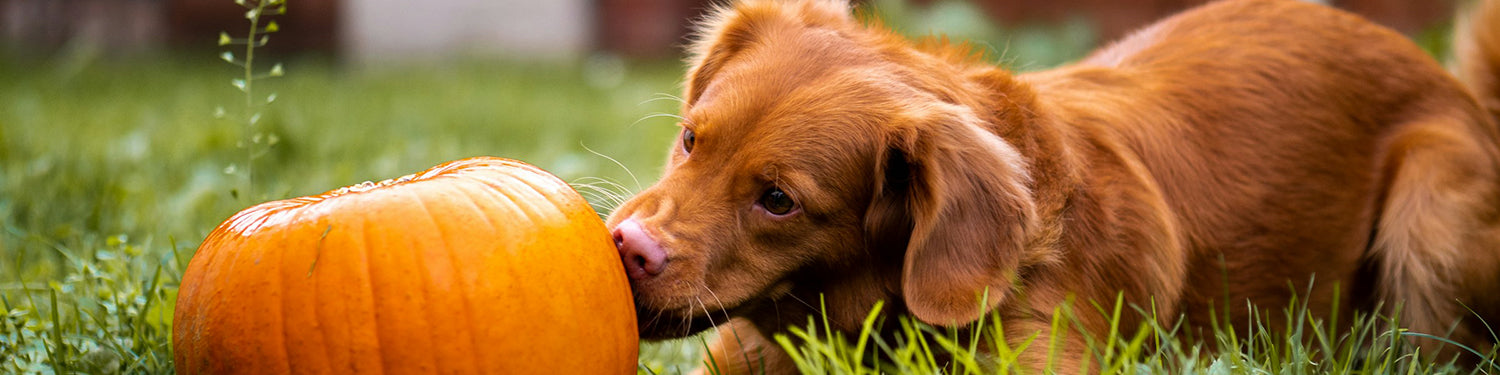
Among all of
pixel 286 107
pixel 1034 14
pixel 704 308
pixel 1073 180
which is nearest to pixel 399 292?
pixel 704 308

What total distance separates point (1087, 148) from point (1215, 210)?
455 mm

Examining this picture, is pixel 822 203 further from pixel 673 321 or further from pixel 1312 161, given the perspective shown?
pixel 1312 161

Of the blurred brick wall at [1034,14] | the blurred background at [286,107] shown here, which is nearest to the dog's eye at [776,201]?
the blurred background at [286,107]

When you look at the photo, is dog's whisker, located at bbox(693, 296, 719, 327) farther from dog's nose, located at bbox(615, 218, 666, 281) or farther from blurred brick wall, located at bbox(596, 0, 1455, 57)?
blurred brick wall, located at bbox(596, 0, 1455, 57)

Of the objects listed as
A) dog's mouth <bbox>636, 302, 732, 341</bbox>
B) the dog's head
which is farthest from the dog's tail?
dog's mouth <bbox>636, 302, 732, 341</bbox>

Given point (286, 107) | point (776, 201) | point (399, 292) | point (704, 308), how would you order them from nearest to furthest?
point (399, 292) < point (704, 308) < point (776, 201) < point (286, 107)

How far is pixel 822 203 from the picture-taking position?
253 centimetres

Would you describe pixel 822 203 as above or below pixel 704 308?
above

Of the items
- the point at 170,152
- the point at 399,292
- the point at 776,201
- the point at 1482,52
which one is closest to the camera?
the point at 399,292

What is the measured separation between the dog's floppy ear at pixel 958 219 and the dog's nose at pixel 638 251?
1.74 feet

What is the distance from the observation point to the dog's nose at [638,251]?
7.86ft

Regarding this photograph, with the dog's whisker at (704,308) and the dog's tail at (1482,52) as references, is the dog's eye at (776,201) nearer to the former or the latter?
the dog's whisker at (704,308)

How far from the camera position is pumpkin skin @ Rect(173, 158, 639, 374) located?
214 centimetres

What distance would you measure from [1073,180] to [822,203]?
0.62 m
